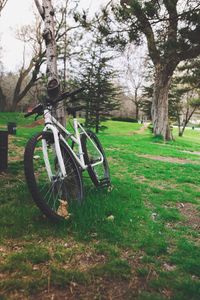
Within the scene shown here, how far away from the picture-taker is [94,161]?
4590mm

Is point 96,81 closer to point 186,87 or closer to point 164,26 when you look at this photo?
point 186,87

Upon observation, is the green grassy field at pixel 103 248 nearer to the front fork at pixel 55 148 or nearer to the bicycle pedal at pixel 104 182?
the bicycle pedal at pixel 104 182

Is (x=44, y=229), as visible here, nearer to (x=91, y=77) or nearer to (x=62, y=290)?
(x=62, y=290)

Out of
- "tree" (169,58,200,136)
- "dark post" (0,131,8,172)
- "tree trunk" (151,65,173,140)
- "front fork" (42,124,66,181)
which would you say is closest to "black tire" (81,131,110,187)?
"front fork" (42,124,66,181)

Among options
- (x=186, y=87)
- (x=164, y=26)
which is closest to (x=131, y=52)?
(x=164, y=26)

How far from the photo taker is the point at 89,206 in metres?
3.63

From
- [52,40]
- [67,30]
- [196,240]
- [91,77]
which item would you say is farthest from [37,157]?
[67,30]

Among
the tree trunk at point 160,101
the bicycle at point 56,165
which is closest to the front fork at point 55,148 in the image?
the bicycle at point 56,165

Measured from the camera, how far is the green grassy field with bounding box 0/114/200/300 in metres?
2.16

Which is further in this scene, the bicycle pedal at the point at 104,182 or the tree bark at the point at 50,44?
the bicycle pedal at the point at 104,182

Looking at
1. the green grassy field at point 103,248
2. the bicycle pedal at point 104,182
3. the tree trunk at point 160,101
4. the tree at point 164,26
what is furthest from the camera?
the tree trunk at point 160,101

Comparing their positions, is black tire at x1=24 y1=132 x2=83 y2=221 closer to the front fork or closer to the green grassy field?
the front fork

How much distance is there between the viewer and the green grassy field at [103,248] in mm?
2162

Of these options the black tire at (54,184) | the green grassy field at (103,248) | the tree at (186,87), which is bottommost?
the green grassy field at (103,248)
